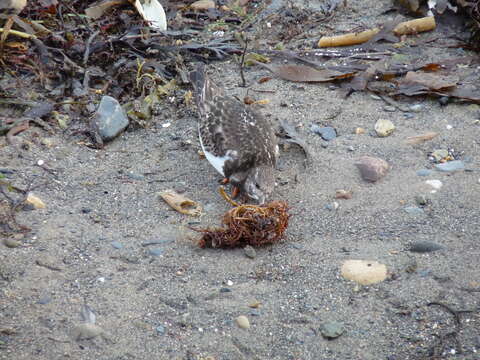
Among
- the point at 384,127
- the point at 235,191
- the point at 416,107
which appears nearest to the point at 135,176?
the point at 235,191

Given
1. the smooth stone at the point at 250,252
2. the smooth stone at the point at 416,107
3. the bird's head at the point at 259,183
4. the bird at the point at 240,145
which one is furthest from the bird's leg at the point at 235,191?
the smooth stone at the point at 416,107

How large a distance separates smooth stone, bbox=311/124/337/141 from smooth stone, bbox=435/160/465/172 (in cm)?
89

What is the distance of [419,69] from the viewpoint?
616 cm

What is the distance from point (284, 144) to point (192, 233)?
52.4 inches

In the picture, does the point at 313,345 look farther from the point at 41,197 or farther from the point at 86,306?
the point at 41,197

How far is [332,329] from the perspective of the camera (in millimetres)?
3725

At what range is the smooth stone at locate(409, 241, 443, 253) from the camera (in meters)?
4.24

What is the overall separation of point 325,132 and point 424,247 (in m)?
1.61

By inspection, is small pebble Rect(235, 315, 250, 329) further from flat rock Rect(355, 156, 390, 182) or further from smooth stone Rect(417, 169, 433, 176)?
smooth stone Rect(417, 169, 433, 176)

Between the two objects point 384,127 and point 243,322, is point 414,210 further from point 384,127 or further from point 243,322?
point 243,322

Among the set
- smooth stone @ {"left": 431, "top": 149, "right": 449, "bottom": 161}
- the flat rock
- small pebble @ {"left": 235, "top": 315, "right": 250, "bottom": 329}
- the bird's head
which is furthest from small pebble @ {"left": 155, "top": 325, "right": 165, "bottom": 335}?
smooth stone @ {"left": 431, "top": 149, "right": 449, "bottom": 161}

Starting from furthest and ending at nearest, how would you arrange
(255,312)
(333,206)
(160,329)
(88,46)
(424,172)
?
(88,46)
(424,172)
(333,206)
(255,312)
(160,329)

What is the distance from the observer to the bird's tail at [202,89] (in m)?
5.46

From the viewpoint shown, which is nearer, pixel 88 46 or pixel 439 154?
pixel 439 154
